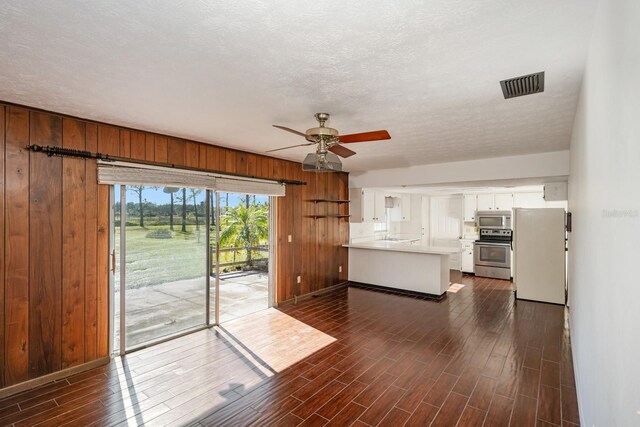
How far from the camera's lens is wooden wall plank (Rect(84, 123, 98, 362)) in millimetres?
3164

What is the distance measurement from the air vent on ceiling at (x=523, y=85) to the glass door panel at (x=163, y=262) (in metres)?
3.59

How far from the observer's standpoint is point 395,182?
6.09 metres

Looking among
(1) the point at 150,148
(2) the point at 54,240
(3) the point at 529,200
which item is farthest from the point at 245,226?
(3) the point at 529,200

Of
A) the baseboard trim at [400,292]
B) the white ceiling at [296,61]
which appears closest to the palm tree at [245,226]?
the baseboard trim at [400,292]

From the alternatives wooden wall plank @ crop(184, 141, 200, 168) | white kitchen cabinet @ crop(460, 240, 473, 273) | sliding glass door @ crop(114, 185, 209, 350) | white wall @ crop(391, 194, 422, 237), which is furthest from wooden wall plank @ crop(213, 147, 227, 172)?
white kitchen cabinet @ crop(460, 240, 473, 273)

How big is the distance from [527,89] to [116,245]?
4146 millimetres

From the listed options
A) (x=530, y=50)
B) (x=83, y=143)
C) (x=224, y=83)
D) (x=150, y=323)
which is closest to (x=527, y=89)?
(x=530, y=50)

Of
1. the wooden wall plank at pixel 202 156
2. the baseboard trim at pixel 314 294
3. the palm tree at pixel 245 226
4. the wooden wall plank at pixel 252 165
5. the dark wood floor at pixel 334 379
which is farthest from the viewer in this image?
the palm tree at pixel 245 226

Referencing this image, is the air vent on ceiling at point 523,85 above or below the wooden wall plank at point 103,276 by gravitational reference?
above

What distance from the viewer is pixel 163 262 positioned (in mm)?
3922

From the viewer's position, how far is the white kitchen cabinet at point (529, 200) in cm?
739

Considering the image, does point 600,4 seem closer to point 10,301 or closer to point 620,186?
point 620,186

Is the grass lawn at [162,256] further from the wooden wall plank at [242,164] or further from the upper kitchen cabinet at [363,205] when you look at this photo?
the upper kitchen cabinet at [363,205]

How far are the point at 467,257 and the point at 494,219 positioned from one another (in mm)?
1155
